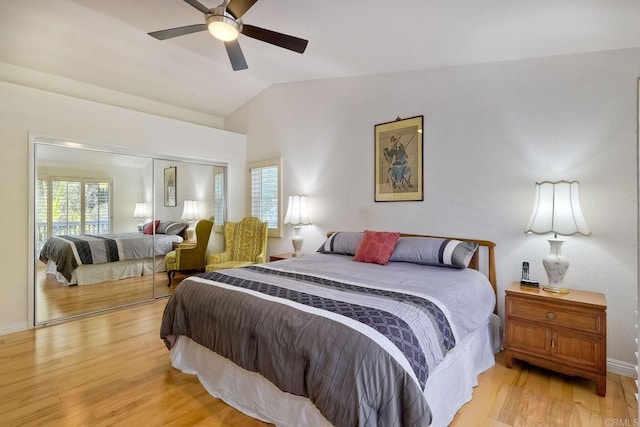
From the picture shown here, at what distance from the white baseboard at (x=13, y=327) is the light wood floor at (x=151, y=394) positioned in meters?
0.37

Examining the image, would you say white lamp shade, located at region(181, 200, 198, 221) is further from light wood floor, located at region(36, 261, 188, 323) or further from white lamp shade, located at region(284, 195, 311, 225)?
white lamp shade, located at region(284, 195, 311, 225)

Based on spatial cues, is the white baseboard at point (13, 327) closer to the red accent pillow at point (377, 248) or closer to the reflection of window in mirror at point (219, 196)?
the reflection of window in mirror at point (219, 196)

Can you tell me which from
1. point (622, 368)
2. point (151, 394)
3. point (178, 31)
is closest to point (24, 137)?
point (178, 31)

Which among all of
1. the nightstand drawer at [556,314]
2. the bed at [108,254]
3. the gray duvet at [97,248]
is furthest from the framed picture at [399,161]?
the gray duvet at [97,248]

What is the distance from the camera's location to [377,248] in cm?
296

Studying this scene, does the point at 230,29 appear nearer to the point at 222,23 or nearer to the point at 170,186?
the point at 222,23

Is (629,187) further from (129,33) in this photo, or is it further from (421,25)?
(129,33)

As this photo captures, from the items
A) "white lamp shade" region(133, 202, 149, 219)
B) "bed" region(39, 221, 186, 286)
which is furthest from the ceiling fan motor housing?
"bed" region(39, 221, 186, 286)

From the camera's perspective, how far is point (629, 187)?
2.27 metres

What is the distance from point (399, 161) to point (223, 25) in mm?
2111

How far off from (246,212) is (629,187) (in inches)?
181

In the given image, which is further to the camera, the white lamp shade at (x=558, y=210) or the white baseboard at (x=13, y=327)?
the white baseboard at (x=13, y=327)

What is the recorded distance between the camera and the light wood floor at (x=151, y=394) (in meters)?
1.83

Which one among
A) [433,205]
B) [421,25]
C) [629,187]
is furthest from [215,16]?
[629,187]
